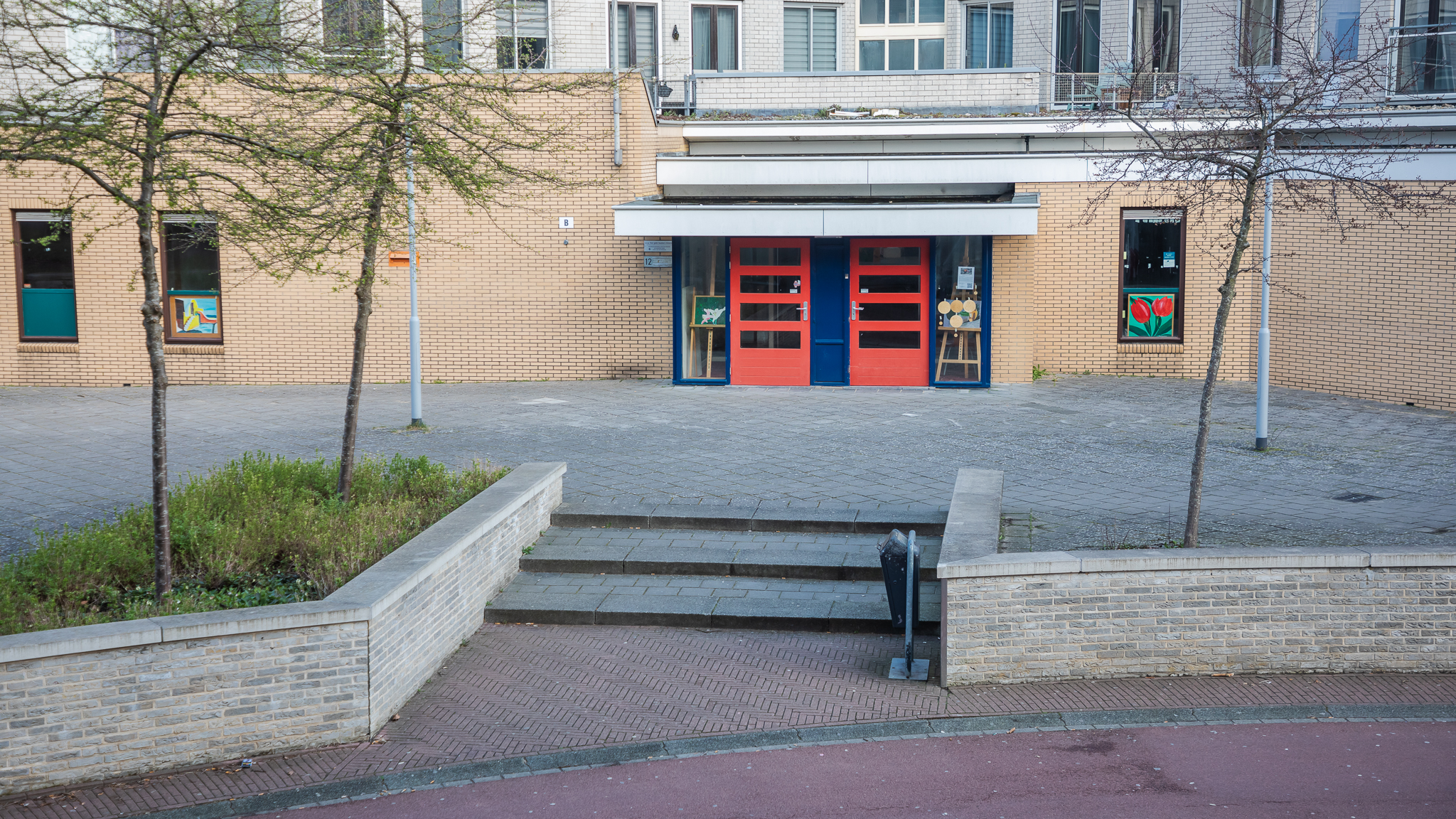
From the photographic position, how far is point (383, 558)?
25.7 ft

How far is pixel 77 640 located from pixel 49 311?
15428 millimetres

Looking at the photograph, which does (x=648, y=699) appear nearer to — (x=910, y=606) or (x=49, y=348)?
(x=910, y=606)

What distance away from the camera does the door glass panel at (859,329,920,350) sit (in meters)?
18.6

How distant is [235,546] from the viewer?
27.0 ft

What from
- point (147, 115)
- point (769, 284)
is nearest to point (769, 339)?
point (769, 284)

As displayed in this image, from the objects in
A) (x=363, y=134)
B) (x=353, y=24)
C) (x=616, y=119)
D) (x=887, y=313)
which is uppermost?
(x=616, y=119)

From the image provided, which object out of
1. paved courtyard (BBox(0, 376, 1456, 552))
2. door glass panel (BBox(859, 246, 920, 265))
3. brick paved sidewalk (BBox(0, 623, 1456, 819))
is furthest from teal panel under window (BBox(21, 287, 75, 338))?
brick paved sidewalk (BBox(0, 623, 1456, 819))

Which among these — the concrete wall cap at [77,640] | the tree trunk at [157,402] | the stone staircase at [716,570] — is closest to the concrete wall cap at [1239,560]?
the stone staircase at [716,570]

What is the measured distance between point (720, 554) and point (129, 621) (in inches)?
177

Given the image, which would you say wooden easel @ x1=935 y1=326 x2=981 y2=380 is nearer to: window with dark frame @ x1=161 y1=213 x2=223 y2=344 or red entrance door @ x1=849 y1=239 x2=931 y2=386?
red entrance door @ x1=849 y1=239 x2=931 y2=386

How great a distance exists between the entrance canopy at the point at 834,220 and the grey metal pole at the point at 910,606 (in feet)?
32.5

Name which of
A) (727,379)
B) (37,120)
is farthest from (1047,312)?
(37,120)

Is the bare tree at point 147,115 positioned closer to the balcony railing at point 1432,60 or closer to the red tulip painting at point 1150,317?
the red tulip painting at point 1150,317

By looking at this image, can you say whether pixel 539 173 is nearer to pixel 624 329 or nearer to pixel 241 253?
pixel 624 329
